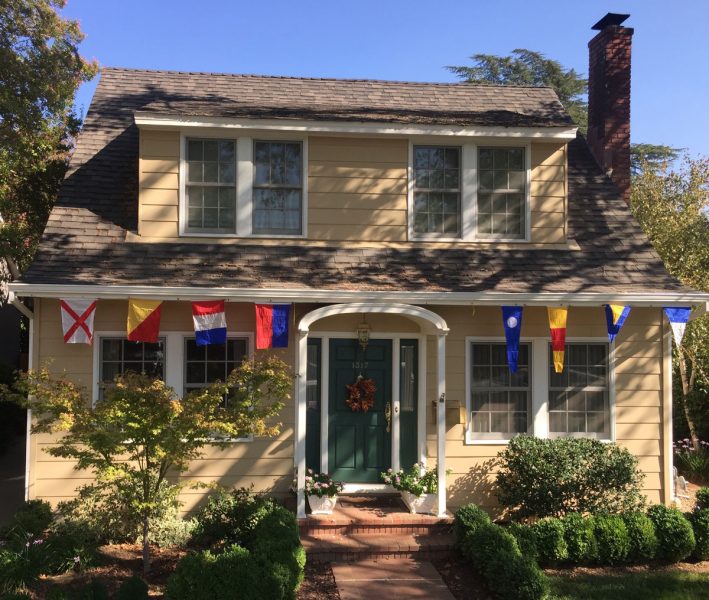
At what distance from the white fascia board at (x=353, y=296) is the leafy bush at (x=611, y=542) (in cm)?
290

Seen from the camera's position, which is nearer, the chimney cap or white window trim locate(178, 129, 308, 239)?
white window trim locate(178, 129, 308, 239)

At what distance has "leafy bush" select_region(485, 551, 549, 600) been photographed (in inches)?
266

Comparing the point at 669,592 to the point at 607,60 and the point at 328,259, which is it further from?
the point at 607,60

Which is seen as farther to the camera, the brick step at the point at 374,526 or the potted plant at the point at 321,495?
the potted plant at the point at 321,495

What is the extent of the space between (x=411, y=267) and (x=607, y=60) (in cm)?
586

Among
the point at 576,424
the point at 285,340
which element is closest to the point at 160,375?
the point at 285,340

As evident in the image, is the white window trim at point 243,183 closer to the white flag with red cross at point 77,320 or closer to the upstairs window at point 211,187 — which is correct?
the upstairs window at point 211,187

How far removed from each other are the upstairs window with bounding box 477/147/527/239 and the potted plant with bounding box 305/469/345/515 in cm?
441

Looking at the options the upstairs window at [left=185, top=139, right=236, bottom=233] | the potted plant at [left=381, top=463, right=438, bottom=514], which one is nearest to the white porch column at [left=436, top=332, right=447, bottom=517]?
the potted plant at [left=381, top=463, right=438, bottom=514]

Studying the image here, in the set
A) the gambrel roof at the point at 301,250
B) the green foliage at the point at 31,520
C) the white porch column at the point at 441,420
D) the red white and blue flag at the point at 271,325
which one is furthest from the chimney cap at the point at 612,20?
the green foliage at the point at 31,520

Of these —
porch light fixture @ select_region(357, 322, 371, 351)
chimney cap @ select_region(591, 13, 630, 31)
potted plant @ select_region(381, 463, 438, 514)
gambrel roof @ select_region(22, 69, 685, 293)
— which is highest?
chimney cap @ select_region(591, 13, 630, 31)

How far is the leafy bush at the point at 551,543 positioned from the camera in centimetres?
794

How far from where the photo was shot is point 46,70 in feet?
41.2

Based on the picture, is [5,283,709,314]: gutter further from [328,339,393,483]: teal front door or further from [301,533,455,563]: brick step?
[301,533,455,563]: brick step
